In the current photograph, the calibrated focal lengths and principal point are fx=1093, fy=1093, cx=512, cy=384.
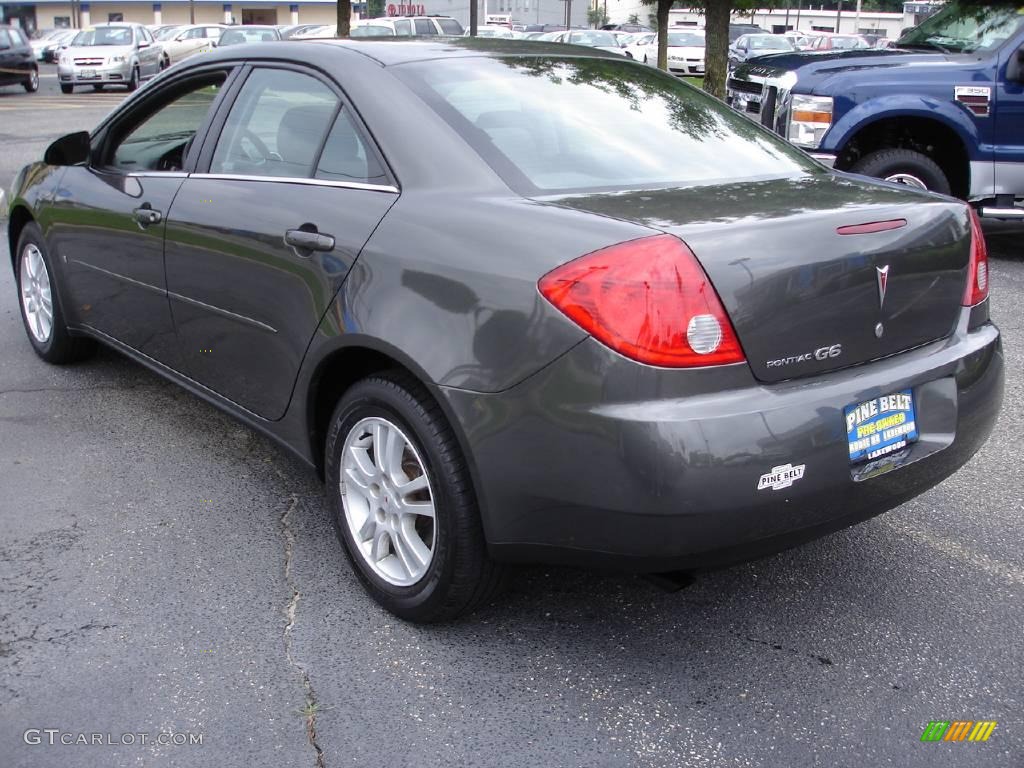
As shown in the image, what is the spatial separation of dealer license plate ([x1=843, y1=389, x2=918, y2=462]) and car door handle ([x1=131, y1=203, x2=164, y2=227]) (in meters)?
2.59

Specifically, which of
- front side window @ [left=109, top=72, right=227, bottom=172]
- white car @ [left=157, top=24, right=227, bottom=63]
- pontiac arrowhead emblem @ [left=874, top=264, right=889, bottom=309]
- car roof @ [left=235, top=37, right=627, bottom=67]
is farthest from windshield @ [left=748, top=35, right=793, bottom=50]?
pontiac arrowhead emblem @ [left=874, top=264, right=889, bottom=309]

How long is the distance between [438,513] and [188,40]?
33.1 meters

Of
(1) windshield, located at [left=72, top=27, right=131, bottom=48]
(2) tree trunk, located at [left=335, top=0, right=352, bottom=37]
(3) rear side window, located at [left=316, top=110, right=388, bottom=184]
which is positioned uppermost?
(1) windshield, located at [left=72, top=27, right=131, bottom=48]

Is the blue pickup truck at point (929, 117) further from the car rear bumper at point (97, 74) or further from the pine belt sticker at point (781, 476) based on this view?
the car rear bumper at point (97, 74)

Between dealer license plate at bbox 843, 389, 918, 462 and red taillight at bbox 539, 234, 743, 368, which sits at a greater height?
red taillight at bbox 539, 234, 743, 368

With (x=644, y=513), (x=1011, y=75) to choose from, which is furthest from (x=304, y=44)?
(x=1011, y=75)

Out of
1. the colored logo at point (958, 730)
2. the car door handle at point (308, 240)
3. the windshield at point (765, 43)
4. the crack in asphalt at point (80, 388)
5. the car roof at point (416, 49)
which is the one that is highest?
the windshield at point (765, 43)

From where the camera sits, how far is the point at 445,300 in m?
2.79

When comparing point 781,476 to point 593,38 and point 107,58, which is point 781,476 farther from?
point 593,38

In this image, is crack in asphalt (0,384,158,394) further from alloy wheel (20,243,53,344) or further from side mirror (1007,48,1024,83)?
side mirror (1007,48,1024,83)

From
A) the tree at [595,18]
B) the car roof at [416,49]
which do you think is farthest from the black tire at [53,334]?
the tree at [595,18]

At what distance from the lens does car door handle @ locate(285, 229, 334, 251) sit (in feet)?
10.4

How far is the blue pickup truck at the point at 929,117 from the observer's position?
25.6ft

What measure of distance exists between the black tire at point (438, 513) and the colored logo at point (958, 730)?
3.72 feet
